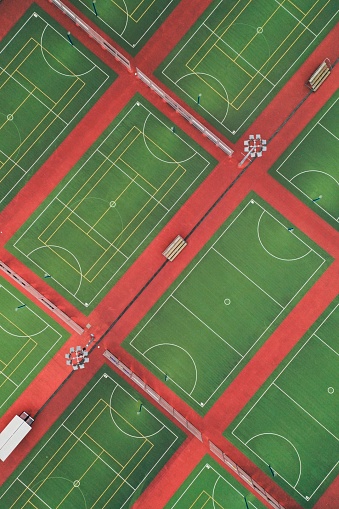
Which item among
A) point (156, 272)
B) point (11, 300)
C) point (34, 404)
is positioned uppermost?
point (156, 272)

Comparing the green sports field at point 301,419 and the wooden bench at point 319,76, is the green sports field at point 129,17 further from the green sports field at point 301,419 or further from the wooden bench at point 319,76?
the green sports field at point 301,419

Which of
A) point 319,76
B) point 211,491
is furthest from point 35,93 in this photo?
point 211,491

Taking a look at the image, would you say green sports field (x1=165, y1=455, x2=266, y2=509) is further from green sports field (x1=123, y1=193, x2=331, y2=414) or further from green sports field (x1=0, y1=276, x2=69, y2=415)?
green sports field (x1=0, y1=276, x2=69, y2=415)

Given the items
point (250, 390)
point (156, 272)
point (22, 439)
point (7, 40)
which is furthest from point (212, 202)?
point (22, 439)

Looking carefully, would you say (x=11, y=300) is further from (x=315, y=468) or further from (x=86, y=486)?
(x=315, y=468)

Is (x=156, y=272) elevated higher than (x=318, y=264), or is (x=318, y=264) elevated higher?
(x=318, y=264)

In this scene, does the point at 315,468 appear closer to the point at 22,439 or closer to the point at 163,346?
the point at 163,346

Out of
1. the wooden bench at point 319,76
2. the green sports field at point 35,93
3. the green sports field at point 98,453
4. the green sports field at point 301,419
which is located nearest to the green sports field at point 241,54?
the wooden bench at point 319,76
